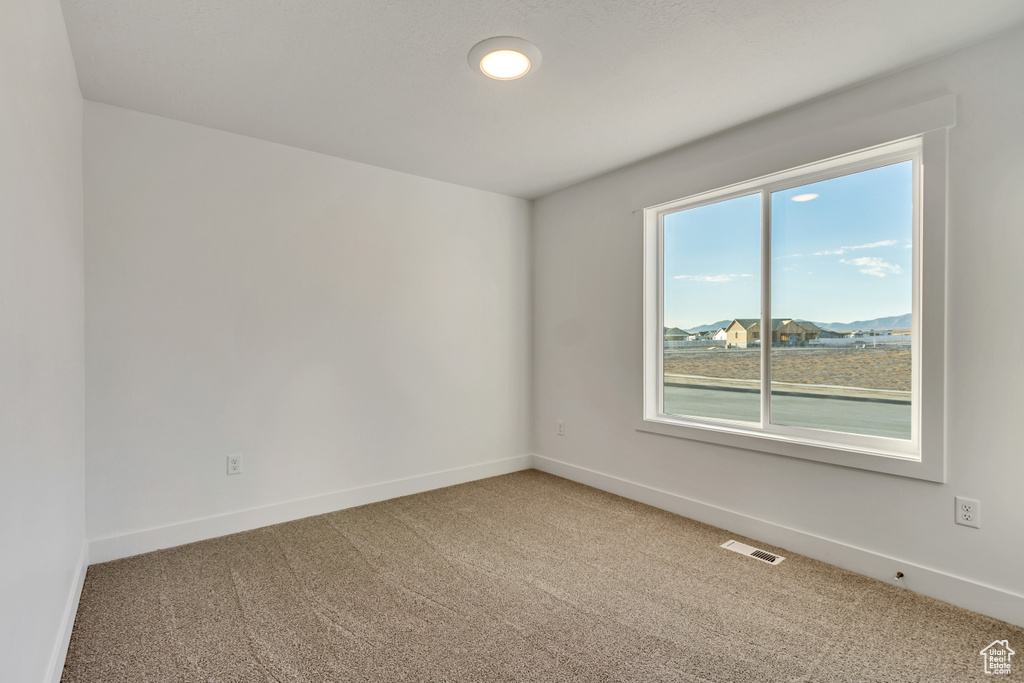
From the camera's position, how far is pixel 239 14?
1951 mm

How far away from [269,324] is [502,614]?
2.22 meters

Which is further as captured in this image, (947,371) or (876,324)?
(876,324)

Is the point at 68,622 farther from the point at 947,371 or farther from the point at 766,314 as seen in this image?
the point at 947,371

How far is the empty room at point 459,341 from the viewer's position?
6.16 feet

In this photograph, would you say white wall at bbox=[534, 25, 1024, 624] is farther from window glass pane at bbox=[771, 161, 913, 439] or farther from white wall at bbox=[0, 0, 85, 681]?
→ white wall at bbox=[0, 0, 85, 681]

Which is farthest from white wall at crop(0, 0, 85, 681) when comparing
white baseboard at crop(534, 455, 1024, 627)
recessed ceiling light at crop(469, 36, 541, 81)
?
white baseboard at crop(534, 455, 1024, 627)

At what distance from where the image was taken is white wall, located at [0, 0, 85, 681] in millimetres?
1217

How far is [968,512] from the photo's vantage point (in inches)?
85.4

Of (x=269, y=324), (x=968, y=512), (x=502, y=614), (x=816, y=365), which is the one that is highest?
(x=269, y=324)

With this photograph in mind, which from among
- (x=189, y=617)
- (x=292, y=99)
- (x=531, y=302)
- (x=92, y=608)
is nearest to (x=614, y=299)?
(x=531, y=302)

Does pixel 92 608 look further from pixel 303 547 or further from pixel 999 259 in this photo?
pixel 999 259

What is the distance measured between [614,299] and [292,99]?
2.47 metres

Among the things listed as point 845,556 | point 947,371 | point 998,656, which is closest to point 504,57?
point 947,371

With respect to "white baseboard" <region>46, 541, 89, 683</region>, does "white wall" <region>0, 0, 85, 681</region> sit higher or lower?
higher
